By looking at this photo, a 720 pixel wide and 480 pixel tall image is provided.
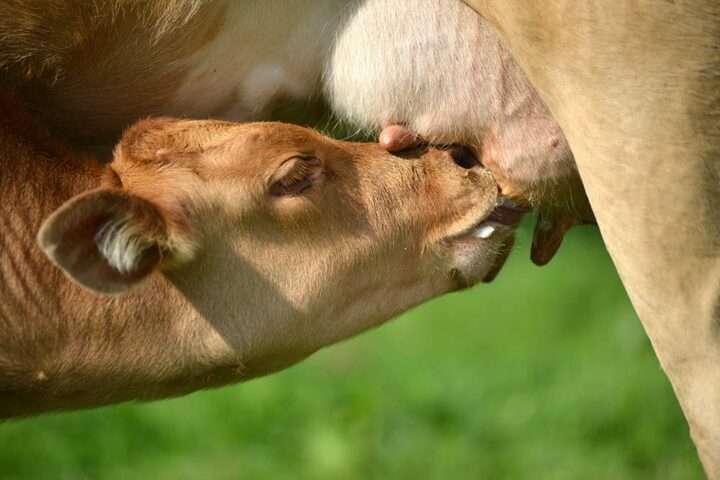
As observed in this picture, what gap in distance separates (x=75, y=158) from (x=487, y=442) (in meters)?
3.07

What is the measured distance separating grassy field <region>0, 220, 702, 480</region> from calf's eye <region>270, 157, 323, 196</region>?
183 centimetres

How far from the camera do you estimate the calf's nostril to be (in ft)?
12.9

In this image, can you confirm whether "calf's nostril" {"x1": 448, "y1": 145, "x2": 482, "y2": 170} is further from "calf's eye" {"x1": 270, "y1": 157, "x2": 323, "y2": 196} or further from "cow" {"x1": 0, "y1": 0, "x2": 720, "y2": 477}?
"calf's eye" {"x1": 270, "y1": 157, "x2": 323, "y2": 196}

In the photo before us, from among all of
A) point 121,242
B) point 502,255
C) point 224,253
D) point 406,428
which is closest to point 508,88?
point 502,255

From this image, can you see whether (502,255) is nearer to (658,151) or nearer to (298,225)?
(298,225)

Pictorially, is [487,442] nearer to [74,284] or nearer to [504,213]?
[504,213]

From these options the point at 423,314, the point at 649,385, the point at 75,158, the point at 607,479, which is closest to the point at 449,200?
the point at 75,158

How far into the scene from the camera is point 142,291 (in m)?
3.76

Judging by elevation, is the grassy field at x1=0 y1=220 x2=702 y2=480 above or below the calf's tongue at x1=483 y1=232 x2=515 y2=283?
below

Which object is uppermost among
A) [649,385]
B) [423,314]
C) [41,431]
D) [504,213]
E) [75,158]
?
[75,158]

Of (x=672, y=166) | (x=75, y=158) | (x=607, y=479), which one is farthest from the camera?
(x=607, y=479)

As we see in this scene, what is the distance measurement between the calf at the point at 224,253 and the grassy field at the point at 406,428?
5.25 feet

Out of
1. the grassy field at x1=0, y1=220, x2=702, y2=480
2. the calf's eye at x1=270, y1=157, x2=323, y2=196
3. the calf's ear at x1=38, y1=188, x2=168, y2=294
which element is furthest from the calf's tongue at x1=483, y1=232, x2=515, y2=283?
the grassy field at x1=0, y1=220, x2=702, y2=480

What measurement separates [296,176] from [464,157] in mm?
533
